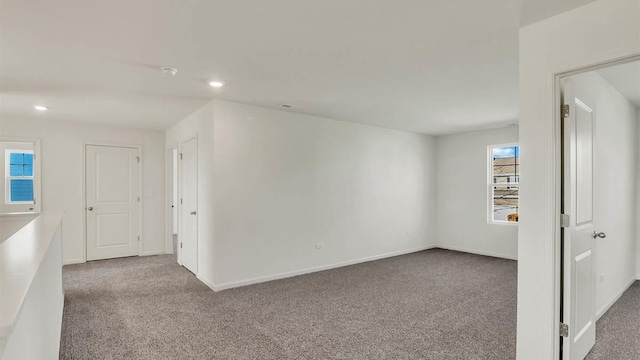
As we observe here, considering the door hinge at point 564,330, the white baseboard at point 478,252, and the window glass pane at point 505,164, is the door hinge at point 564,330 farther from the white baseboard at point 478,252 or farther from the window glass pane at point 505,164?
the window glass pane at point 505,164

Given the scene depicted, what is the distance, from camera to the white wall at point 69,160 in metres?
5.18

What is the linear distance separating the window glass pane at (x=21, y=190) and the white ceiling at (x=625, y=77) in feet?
28.5

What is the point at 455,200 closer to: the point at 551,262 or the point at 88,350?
the point at 551,262

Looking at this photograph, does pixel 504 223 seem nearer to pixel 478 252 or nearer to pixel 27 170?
pixel 478 252

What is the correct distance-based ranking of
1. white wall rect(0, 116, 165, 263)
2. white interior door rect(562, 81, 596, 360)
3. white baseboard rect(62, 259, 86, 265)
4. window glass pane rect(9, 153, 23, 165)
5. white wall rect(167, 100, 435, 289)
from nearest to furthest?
1. white interior door rect(562, 81, 596, 360)
2. white wall rect(167, 100, 435, 289)
3. white wall rect(0, 116, 165, 263)
4. white baseboard rect(62, 259, 86, 265)
5. window glass pane rect(9, 153, 23, 165)

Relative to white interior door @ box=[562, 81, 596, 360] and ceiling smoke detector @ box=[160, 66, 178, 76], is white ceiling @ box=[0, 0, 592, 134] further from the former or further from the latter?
white interior door @ box=[562, 81, 596, 360]

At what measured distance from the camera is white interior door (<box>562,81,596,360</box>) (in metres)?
2.11

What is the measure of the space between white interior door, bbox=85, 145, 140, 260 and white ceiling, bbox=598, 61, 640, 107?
6.62 m

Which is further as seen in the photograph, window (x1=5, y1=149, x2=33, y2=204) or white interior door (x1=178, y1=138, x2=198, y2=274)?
window (x1=5, y1=149, x2=33, y2=204)

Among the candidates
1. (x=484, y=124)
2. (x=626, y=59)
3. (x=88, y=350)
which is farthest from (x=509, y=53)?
(x=88, y=350)

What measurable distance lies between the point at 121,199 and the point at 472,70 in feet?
19.0

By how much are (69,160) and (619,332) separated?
286 inches

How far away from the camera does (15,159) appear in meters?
6.39

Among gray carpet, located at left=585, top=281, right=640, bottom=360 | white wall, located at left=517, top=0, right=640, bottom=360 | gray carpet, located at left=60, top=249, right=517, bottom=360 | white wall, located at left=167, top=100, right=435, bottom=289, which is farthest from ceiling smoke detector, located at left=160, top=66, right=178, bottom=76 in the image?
gray carpet, located at left=585, top=281, right=640, bottom=360
